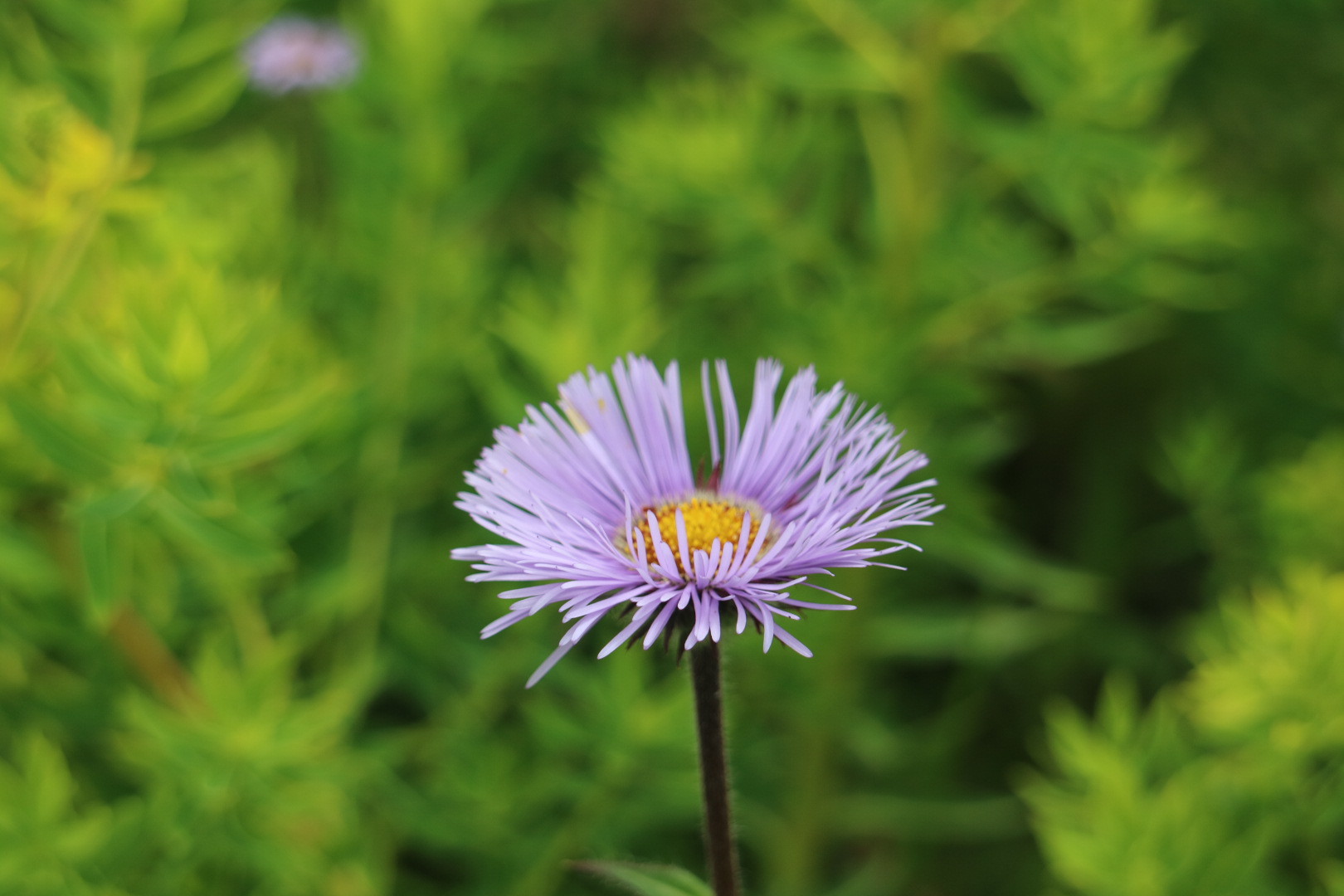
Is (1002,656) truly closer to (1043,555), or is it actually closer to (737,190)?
(1043,555)

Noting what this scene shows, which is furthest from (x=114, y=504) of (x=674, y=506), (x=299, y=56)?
(x=299, y=56)

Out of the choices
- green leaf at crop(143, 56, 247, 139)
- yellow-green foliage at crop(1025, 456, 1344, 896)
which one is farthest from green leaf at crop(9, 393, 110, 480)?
yellow-green foliage at crop(1025, 456, 1344, 896)

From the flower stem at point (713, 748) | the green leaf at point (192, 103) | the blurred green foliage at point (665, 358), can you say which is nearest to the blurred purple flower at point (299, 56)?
the blurred green foliage at point (665, 358)

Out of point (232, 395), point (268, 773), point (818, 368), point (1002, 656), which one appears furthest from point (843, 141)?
point (268, 773)

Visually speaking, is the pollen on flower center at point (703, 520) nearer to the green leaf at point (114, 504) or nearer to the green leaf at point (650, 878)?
the green leaf at point (650, 878)

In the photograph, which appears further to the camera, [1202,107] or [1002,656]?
[1202,107]

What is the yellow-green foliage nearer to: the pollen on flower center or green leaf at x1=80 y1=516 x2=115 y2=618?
the pollen on flower center
